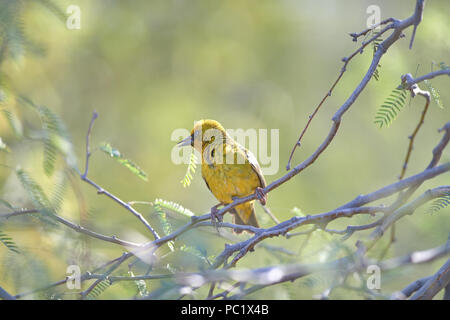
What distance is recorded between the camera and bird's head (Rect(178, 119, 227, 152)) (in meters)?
5.74

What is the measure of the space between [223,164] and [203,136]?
15.3 inches

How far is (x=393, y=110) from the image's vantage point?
3475mm

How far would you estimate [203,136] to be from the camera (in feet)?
18.8

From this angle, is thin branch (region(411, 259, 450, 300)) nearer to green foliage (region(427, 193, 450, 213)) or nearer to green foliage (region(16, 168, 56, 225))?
green foliage (region(427, 193, 450, 213))

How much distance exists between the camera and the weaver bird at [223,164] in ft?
18.6

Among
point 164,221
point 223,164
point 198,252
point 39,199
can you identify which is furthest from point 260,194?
point 39,199

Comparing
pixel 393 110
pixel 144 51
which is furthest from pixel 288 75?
pixel 393 110

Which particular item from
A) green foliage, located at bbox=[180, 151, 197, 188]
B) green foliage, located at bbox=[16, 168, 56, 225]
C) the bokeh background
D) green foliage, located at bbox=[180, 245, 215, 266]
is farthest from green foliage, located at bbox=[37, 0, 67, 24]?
the bokeh background

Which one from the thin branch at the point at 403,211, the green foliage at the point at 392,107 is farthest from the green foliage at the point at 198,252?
the green foliage at the point at 392,107

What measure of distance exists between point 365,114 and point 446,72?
8.42 metres

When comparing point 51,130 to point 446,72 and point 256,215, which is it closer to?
point 446,72

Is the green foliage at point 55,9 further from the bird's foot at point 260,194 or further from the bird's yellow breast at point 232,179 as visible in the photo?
the bird's yellow breast at point 232,179

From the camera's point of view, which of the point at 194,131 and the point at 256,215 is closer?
the point at 194,131

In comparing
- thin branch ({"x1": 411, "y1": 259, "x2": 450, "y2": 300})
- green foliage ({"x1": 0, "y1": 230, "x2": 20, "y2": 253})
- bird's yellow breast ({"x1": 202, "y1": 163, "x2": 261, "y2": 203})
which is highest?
bird's yellow breast ({"x1": 202, "y1": 163, "x2": 261, "y2": 203})
